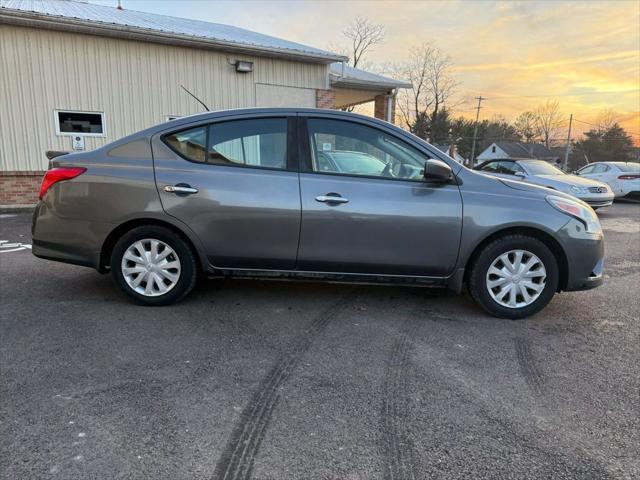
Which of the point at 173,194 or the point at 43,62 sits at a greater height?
the point at 43,62

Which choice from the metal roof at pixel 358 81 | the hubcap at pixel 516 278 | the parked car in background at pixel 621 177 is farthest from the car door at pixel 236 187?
the parked car in background at pixel 621 177

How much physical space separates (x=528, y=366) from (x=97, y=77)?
10.4 metres

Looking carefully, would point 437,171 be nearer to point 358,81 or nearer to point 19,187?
point 19,187

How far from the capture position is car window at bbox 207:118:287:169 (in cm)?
394

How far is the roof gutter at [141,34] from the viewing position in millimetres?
9125

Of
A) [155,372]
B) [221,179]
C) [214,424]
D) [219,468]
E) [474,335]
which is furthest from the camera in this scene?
[221,179]

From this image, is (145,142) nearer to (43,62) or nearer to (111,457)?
(111,457)

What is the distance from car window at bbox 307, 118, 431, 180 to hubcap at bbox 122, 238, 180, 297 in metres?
1.47

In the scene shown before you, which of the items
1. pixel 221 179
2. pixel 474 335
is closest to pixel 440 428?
pixel 474 335

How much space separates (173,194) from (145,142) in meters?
0.53

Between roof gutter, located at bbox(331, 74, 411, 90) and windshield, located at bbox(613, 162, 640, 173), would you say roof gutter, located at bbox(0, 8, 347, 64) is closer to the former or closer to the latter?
roof gutter, located at bbox(331, 74, 411, 90)

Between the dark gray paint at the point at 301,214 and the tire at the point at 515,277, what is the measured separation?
0.13 metres

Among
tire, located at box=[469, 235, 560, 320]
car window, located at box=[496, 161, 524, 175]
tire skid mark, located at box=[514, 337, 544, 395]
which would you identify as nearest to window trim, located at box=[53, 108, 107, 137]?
tire, located at box=[469, 235, 560, 320]

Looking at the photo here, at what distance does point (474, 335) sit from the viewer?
12.0 ft
